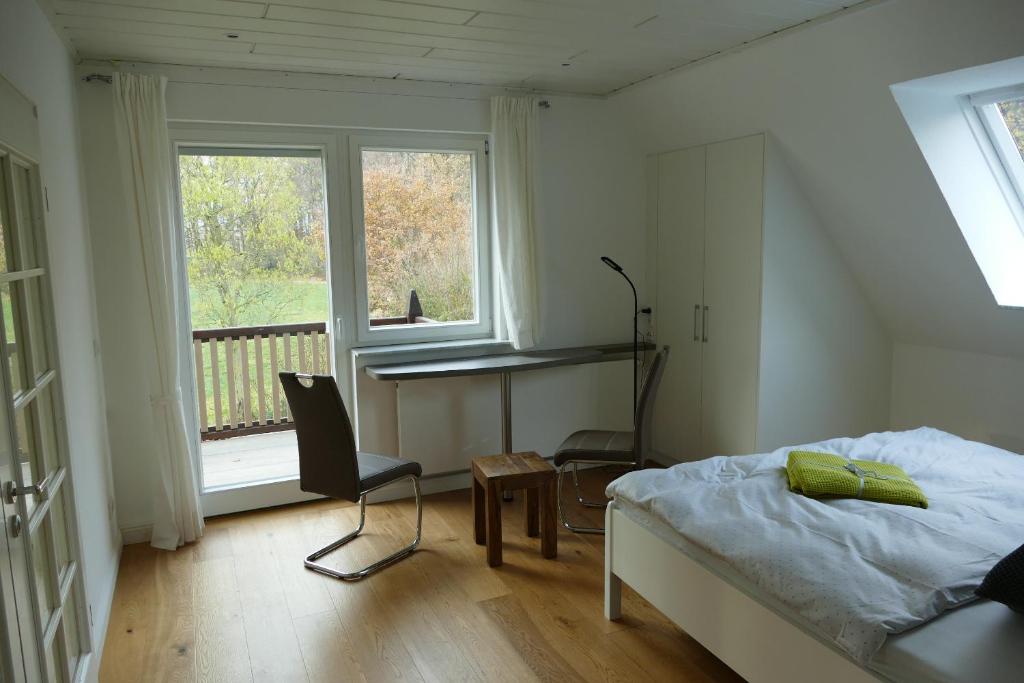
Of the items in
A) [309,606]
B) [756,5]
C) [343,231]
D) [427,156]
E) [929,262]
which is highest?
[756,5]

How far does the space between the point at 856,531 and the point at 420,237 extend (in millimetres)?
2835

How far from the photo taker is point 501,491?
3.27m

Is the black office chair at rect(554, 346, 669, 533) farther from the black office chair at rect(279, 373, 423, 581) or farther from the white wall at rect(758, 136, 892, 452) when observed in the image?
the black office chair at rect(279, 373, 423, 581)

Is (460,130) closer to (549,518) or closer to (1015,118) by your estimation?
(549,518)

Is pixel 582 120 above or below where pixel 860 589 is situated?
above

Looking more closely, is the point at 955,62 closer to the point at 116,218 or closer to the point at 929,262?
the point at 929,262

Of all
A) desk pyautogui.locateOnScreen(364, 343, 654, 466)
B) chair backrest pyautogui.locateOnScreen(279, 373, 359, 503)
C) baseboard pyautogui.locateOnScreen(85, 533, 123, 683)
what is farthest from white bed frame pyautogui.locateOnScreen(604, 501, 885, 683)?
baseboard pyautogui.locateOnScreen(85, 533, 123, 683)

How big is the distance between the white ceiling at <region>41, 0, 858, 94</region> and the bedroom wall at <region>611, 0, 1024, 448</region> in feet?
0.64

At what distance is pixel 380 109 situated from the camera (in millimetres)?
3896

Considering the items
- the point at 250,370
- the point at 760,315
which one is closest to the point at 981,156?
the point at 760,315

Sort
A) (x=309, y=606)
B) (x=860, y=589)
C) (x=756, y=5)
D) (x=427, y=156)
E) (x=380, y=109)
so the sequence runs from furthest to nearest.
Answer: (x=427, y=156) → (x=380, y=109) → (x=309, y=606) → (x=756, y=5) → (x=860, y=589)

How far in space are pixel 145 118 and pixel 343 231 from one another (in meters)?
1.08

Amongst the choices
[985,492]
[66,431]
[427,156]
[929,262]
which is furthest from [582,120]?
[66,431]

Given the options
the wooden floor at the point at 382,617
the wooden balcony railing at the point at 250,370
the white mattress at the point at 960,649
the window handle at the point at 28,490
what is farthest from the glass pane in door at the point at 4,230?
the wooden balcony railing at the point at 250,370
